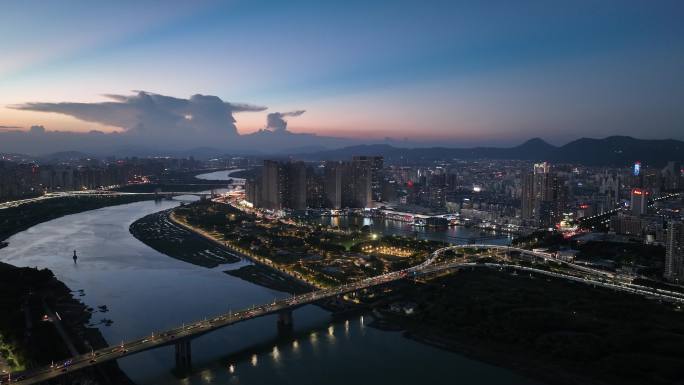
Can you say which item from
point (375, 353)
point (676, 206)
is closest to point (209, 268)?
point (375, 353)

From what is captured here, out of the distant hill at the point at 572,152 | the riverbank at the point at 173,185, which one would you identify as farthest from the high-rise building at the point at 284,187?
the distant hill at the point at 572,152

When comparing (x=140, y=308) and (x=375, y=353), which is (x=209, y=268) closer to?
(x=140, y=308)

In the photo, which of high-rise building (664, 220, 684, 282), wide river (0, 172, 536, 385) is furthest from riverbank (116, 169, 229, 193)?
high-rise building (664, 220, 684, 282)

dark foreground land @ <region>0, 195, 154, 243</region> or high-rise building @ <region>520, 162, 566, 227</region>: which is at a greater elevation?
high-rise building @ <region>520, 162, 566, 227</region>

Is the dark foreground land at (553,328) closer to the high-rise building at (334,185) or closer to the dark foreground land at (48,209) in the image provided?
the high-rise building at (334,185)

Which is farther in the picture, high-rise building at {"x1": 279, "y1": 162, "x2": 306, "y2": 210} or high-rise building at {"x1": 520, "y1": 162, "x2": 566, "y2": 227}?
high-rise building at {"x1": 279, "y1": 162, "x2": 306, "y2": 210}

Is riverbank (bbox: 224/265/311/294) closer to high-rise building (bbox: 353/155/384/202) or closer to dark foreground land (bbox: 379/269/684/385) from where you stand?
dark foreground land (bbox: 379/269/684/385)

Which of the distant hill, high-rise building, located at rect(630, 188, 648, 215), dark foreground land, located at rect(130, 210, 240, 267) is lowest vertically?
dark foreground land, located at rect(130, 210, 240, 267)

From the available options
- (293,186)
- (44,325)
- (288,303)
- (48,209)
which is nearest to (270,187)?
(293,186)
